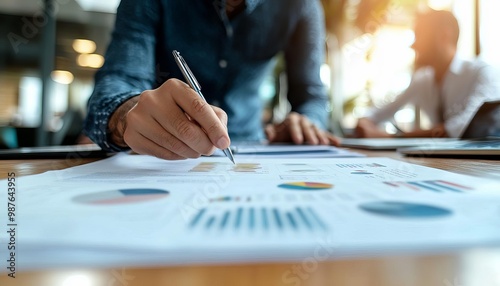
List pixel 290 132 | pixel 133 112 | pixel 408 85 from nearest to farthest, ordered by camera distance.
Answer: pixel 133 112 → pixel 290 132 → pixel 408 85

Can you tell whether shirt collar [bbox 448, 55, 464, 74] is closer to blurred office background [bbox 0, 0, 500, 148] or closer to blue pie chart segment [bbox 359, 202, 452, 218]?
blurred office background [bbox 0, 0, 500, 148]

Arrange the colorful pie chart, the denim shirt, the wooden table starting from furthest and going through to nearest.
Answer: the denim shirt < the colorful pie chart < the wooden table

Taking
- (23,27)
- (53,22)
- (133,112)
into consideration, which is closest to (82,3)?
(53,22)

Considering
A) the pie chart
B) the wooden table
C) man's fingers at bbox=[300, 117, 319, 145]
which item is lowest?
the wooden table

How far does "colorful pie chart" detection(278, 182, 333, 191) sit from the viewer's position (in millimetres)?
227

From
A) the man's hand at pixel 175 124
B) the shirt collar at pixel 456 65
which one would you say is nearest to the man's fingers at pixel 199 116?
the man's hand at pixel 175 124

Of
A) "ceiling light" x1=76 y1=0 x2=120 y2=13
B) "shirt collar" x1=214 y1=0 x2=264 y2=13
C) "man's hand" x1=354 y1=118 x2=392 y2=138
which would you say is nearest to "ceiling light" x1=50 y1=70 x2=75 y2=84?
"ceiling light" x1=76 y1=0 x2=120 y2=13

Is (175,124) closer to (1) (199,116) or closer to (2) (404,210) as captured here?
(1) (199,116)

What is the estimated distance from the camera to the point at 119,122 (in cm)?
42

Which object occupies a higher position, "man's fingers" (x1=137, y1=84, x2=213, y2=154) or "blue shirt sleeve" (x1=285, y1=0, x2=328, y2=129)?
"blue shirt sleeve" (x1=285, y1=0, x2=328, y2=129)

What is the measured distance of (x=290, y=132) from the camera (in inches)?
27.0

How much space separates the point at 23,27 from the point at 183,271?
2.53 m

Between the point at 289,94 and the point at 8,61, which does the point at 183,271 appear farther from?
the point at 8,61

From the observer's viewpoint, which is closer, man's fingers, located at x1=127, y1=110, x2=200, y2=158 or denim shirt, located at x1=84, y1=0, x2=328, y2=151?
man's fingers, located at x1=127, y1=110, x2=200, y2=158
